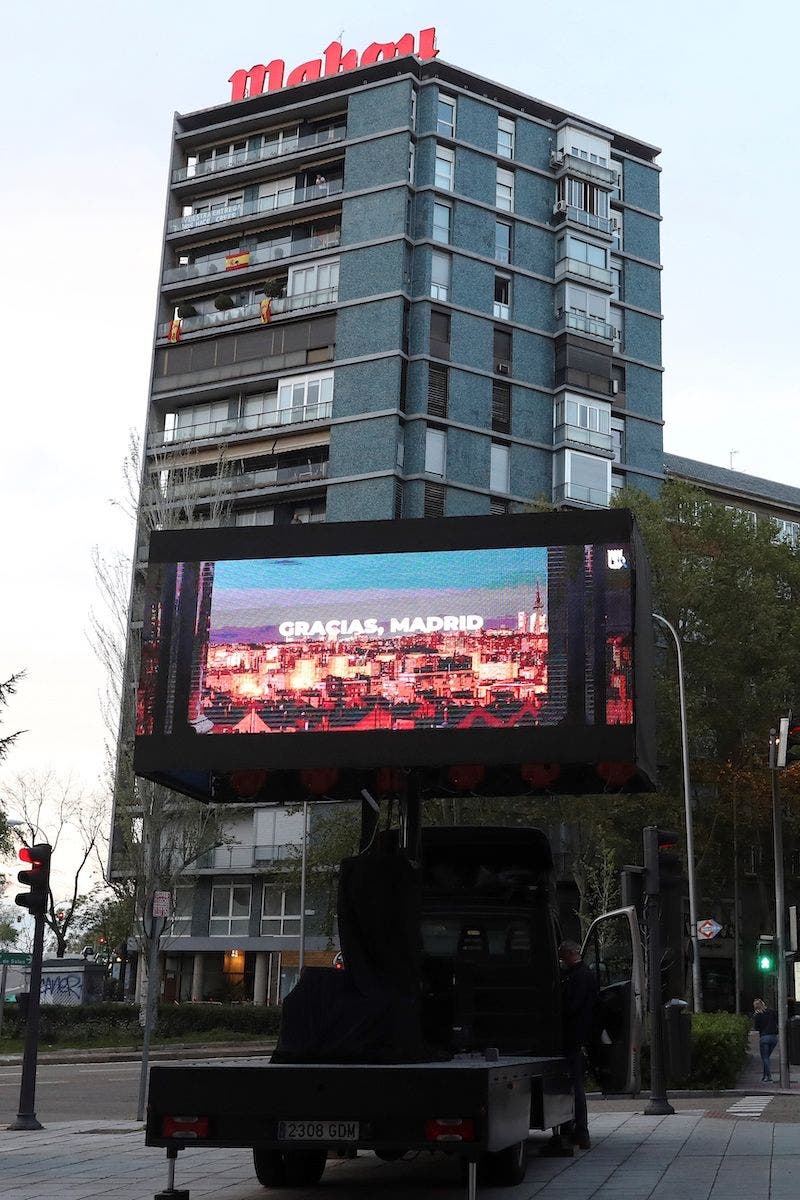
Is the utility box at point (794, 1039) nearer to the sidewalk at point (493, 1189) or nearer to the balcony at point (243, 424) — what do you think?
the sidewalk at point (493, 1189)

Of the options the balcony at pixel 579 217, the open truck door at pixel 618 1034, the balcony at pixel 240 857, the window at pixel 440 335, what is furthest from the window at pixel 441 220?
the open truck door at pixel 618 1034

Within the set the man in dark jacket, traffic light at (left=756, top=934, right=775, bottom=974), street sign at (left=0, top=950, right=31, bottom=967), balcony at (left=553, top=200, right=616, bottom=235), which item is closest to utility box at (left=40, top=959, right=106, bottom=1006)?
street sign at (left=0, top=950, right=31, bottom=967)

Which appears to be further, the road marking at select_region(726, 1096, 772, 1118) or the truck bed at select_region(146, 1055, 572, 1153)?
the road marking at select_region(726, 1096, 772, 1118)

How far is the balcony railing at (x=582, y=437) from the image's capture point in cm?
6147

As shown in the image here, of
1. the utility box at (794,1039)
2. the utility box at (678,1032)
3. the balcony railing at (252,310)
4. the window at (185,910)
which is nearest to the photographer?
the utility box at (678,1032)

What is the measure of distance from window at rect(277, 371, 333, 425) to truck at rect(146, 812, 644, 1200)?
1889 inches

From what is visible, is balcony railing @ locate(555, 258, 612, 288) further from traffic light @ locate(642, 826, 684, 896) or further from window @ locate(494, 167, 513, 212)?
traffic light @ locate(642, 826, 684, 896)

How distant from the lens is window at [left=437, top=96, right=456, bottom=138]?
6281 centimetres

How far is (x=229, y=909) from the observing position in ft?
202

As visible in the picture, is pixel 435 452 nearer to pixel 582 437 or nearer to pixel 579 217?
pixel 582 437

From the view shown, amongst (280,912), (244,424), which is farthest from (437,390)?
(280,912)

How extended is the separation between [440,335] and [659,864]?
153 feet

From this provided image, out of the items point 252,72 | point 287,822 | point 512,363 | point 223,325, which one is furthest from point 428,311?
point 287,822

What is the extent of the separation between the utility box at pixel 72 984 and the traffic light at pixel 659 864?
29.7 metres
